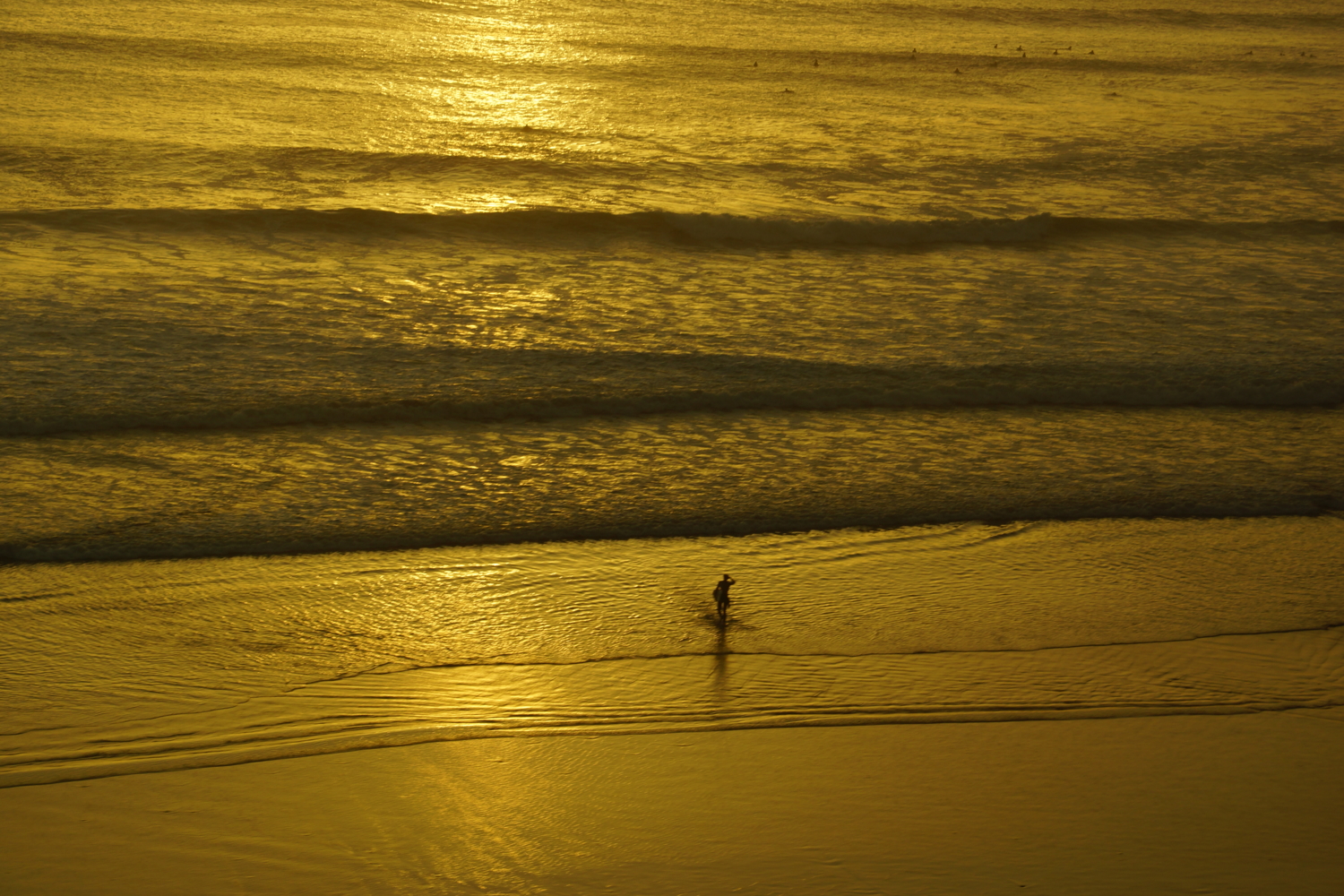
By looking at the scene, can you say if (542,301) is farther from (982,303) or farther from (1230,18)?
(1230,18)

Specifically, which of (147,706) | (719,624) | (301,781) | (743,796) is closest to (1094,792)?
(743,796)

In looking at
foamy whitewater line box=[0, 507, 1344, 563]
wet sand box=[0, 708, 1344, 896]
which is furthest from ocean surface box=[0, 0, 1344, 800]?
wet sand box=[0, 708, 1344, 896]

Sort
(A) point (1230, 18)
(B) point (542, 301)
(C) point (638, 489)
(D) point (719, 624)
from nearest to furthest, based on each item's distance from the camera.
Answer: (D) point (719, 624), (C) point (638, 489), (B) point (542, 301), (A) point (1230, 18)

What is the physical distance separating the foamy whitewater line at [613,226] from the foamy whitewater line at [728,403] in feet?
7.93

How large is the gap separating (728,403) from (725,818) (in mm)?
2705

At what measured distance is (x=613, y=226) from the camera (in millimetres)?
7824

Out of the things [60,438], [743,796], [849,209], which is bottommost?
[743,796]

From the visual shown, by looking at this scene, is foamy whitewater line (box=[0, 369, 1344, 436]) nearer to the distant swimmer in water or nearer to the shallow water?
the shallow water

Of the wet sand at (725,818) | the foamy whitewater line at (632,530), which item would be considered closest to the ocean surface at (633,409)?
the foamy whitewater line at (632,530)

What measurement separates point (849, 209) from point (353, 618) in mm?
5507

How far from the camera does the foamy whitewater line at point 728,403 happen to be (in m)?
4.87

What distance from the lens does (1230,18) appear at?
17328mm

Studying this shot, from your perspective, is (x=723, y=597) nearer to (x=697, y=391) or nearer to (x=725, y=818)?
(x=725, y=818)

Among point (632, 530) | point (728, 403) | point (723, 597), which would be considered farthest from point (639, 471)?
point (723, 597)
